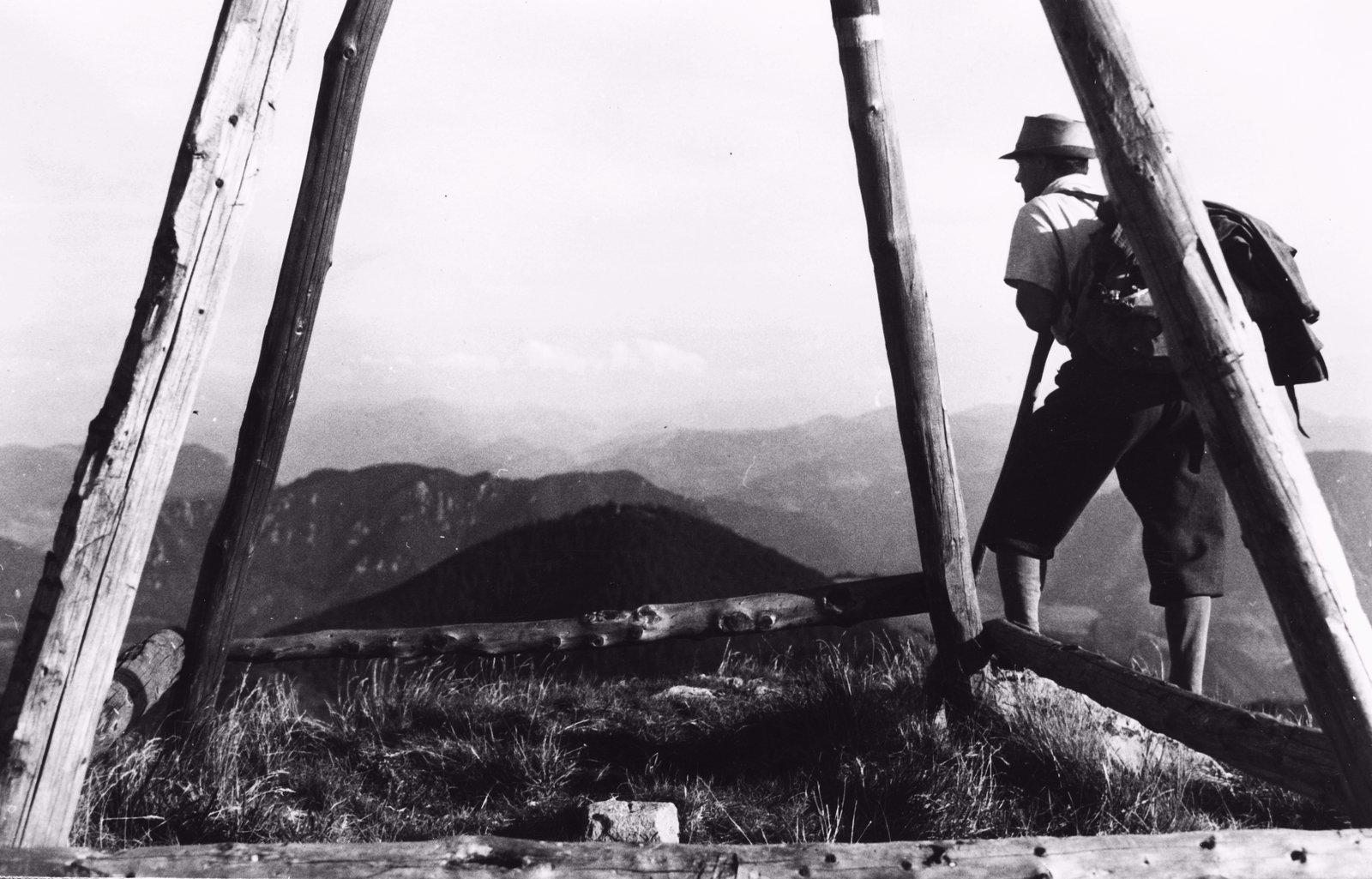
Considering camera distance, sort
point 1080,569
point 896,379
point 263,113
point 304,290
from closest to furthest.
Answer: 1. point 263,113
2. point 304,290
3. point 896,379
4. point 1080,569

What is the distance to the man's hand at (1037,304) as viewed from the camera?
3.77 metres

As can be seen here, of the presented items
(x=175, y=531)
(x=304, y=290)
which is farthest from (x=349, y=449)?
(x=304, y=290)

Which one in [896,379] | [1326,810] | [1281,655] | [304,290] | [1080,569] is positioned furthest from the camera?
[1080,569]

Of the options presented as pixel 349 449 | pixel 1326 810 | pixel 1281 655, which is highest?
pixel 349 449

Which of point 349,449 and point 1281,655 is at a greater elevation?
point 349,449

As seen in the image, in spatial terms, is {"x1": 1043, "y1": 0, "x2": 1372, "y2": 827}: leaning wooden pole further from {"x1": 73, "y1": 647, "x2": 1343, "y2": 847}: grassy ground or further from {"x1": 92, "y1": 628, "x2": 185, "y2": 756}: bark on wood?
{"x1": 92, "y1": 628, "x2": 185, "y2": 756}: bark on wood

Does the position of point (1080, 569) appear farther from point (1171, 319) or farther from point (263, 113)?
point (263, 113)

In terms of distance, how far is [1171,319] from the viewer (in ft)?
8.25

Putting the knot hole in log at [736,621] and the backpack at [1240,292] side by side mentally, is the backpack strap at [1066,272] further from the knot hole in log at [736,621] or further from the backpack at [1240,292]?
the knot hole in log at [736,621]

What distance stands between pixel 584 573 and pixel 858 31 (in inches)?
129

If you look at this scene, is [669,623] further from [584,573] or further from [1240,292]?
[1240,292]

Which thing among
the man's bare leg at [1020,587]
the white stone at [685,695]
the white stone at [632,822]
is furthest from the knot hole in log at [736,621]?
the man's bare leg at [1020,587]

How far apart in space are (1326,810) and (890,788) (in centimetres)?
141

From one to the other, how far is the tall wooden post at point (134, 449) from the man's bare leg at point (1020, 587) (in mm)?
2972
